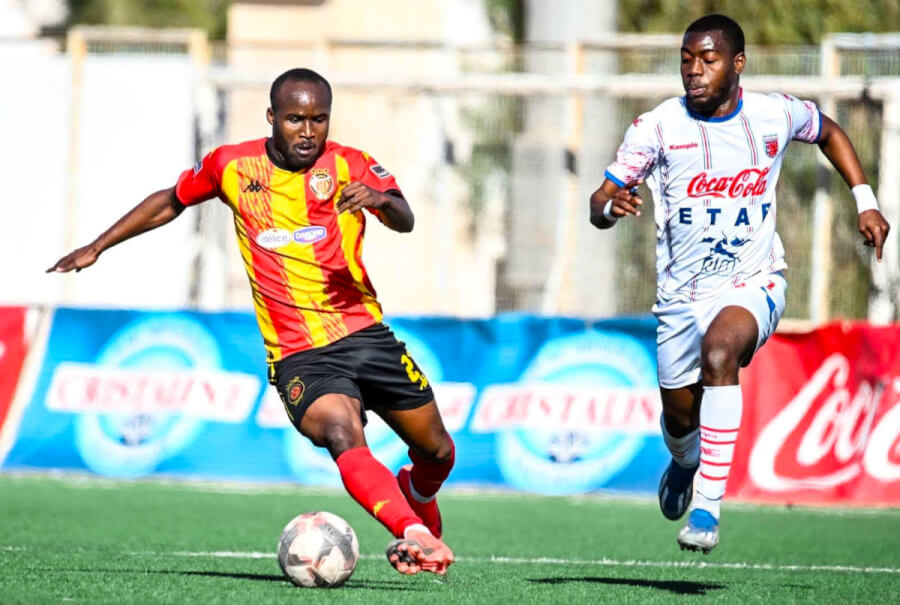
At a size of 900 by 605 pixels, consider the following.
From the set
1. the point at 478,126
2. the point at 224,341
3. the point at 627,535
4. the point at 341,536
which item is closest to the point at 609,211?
the point at 341,536

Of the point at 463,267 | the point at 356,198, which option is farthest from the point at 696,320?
the point at 463,267

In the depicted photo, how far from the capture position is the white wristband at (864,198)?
7.50m

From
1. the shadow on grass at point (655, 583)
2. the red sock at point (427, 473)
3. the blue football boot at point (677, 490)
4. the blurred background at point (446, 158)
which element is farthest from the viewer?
the blurred background at point (446, 158)

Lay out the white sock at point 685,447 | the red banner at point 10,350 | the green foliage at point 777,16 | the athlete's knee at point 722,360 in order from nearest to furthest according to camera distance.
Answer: the athlete's knee at point 722,360 < the white sock at point 685,447 < the red banner at point 10,350 < the green foliage at point 777,16

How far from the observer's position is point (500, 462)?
13680mm

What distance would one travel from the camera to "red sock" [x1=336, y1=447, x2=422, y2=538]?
263 inches

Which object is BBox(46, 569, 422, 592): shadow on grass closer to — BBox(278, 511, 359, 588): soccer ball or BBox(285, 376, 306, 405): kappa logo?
BBox(278, 511, 359, 588): soccer ball

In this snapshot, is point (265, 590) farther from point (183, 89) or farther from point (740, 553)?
point (183, 89)

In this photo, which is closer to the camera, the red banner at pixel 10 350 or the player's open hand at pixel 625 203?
the player's open hand at pixel 625 203

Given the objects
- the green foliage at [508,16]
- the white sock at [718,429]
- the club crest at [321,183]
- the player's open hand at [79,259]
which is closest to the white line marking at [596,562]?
the white sock at [718,429]

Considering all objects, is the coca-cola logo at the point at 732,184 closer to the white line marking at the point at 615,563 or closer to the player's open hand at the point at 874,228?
the player's open hand at the point at 874,228

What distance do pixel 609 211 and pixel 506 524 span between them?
4.30 meters

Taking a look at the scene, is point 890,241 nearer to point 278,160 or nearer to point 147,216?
point 278,160

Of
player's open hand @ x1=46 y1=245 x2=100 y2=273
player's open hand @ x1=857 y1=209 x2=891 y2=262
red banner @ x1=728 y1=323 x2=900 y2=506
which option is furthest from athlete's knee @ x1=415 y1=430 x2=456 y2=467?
red banner @ x1=728 y1=323 x2=900 y2=506
